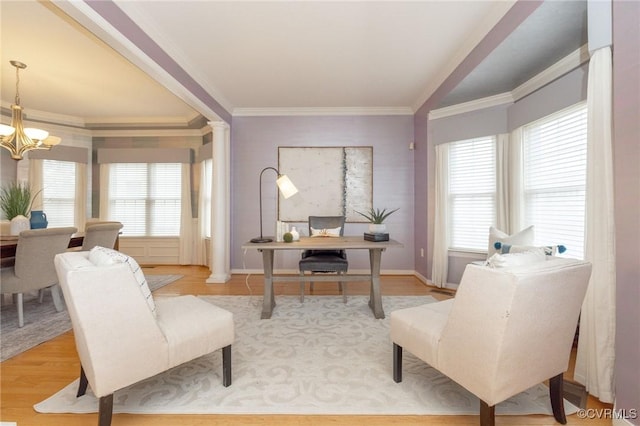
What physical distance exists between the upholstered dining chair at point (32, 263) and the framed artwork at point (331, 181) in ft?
8.90

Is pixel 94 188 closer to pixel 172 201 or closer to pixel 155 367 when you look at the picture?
pixel 172 201

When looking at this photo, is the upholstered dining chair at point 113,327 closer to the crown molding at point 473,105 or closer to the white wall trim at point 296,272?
the white wall trim at point 296,272

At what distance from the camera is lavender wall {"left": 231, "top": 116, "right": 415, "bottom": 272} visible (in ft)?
14.7

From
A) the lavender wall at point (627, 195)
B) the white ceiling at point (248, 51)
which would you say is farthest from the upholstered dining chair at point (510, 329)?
the white ceiling at point (248, 51)

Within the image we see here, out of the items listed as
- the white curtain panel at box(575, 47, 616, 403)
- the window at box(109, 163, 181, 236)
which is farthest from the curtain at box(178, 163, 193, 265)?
the white curtain panel at box(575, 47, 616, 403)

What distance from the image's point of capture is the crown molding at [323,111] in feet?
14.5

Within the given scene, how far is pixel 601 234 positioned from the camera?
59.5 inches

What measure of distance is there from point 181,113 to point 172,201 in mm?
1668

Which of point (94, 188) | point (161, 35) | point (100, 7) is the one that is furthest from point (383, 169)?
point (94, 188)

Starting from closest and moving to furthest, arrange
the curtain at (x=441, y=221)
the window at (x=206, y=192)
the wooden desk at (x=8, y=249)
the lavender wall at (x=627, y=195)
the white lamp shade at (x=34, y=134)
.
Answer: the lavender wall at (x=627, y=195)
the wooden desk at (x=8, y=249)
the white lamp shade at (x=34, y=134)
the curtain at (x=441, y=221)
the window at (x=206, y=192)

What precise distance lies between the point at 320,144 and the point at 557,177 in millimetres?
3078

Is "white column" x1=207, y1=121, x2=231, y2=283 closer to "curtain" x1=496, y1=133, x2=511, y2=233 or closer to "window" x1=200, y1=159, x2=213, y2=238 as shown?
"window" x1=200, y1=159, x2=213, y2=238

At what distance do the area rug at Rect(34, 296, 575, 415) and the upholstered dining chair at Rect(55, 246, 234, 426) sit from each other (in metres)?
0.35

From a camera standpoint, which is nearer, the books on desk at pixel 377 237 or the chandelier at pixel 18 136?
the books on desk at pixel 377 237
